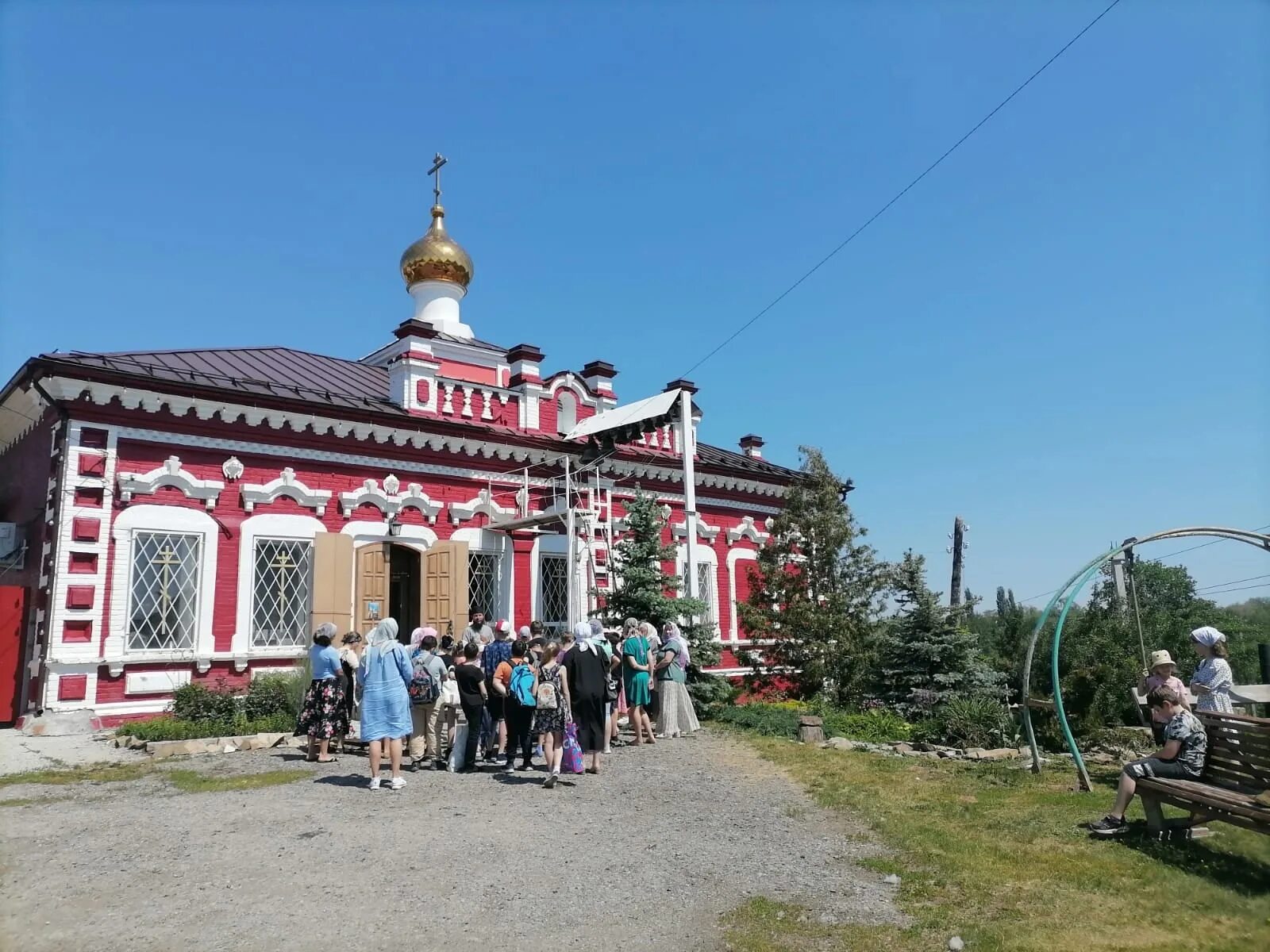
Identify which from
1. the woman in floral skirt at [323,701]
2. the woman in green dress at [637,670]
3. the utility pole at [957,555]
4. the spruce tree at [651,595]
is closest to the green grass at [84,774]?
the woman in floral skirt at [323,701]

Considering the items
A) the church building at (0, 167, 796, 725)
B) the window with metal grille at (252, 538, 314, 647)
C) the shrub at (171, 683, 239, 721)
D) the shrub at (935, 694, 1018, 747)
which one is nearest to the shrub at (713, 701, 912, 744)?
the shrub at (935, 694, 1018, 747)

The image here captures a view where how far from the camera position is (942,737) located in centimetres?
1255

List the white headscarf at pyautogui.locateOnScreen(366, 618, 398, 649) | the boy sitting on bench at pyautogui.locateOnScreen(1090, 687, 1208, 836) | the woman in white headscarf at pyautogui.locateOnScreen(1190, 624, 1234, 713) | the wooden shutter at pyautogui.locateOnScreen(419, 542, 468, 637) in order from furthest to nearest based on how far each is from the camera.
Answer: the wooden shutter at pyautogui.locateOnScreen(419, 542, 468, 637), the white headscarf at pyautogui.locateOnScreen(366, 618, 398, 649), the woman in white headscarf at pyautogui.locateOnScreen(1190, 624, 1234, 713), the boy sitting on bench at pyautogui.locateOnScreen(1090, 687, 1208, 836)

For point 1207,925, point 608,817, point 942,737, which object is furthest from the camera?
point 942,737

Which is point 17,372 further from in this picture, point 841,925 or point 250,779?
point 841,925

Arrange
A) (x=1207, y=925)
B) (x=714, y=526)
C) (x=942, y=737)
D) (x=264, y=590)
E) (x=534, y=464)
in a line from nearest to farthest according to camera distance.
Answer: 1. (x=1207, y=925)
2. (x=942, y=737)
3. (x=264, y=590)
4. (x=534, y=464)
5. (x=714, y=526)

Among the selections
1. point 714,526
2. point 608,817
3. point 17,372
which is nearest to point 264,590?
point 17,372

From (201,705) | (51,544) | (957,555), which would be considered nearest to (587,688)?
(201,705)

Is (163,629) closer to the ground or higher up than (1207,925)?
higher up

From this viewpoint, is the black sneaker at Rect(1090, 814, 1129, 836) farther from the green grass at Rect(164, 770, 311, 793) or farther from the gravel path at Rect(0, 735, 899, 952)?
the green grass at Rect(164, 770, 311, 793)

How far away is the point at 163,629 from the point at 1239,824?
1290cm

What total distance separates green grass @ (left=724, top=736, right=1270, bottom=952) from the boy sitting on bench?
0.63ft

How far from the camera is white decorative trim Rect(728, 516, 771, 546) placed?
20703 mm

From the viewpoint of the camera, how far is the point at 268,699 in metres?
12.3
